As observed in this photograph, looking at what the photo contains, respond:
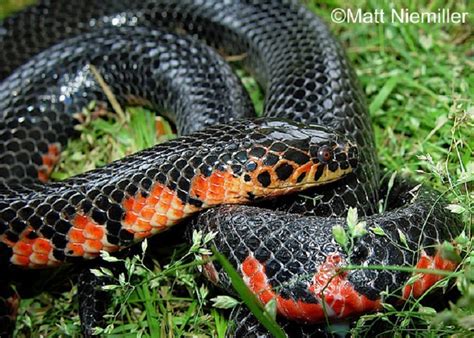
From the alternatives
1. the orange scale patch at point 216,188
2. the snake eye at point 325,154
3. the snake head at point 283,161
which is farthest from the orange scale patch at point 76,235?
the snake eye at point 325,154

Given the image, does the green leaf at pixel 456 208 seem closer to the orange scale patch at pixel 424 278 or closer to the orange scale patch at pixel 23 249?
the orange scale patch at pixel 424 278

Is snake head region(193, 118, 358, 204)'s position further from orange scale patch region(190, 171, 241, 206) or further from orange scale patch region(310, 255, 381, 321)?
orange scale patch region(310, 255, 381, 321)

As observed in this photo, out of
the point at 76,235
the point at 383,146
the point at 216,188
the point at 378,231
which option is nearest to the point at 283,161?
the point at 216,188

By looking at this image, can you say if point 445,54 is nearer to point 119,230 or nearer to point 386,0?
point 386,0

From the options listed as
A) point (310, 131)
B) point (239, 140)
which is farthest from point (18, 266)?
point (310, 131)

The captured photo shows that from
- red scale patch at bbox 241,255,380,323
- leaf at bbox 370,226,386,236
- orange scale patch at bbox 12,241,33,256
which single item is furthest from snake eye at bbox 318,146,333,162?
orange scale patch at bbox 12,241,33,256

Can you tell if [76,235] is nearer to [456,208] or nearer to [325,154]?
[325,154]

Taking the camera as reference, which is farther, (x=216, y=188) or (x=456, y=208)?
(x=216, y=188)
